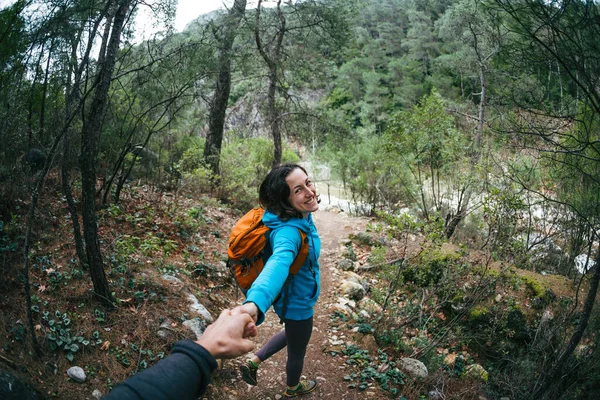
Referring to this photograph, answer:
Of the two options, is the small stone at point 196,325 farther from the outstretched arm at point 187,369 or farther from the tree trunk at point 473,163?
the tree trunk at point 473,163

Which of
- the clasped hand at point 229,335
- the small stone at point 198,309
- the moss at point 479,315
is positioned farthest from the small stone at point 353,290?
the clasped hand at point 229,335

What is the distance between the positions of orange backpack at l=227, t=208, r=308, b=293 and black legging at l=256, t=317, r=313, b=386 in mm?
475

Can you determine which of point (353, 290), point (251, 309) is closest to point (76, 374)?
point (251, 309)

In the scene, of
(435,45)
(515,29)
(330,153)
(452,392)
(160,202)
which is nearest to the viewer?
(515,29)

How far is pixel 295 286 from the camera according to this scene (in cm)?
242

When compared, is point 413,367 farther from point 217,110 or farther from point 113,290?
point 217,110

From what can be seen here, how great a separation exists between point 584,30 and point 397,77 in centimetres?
3866

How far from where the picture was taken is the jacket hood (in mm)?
2074

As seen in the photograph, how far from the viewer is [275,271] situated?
5.00 feet

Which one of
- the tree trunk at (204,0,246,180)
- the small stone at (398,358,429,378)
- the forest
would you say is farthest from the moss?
the tree trunk at (204,0,246,180)

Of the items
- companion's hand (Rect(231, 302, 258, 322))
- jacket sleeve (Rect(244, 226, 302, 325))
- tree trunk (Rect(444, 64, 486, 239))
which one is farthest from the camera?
tree trunk (Rect(444, 64, 486, 239))

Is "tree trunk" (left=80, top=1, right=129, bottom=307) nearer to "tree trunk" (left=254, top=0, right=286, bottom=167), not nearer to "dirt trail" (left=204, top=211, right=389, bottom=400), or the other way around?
"dirt trail" (left=204, top=211, right=389, bottom=400)

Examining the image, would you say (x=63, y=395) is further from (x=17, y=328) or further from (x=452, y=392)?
(x=452, y=392)

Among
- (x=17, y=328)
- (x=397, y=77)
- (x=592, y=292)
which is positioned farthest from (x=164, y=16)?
(x=397, y=77)
